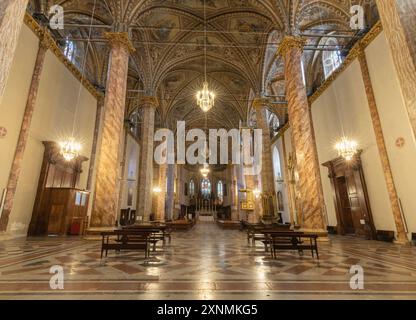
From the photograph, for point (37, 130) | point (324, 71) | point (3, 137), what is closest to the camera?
point (3, 137)

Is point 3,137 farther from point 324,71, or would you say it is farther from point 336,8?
point 324,71

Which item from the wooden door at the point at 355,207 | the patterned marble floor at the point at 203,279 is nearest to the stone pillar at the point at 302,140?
the patterned marble floor at the point at 203,279

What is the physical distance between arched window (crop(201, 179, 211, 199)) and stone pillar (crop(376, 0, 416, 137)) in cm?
3257

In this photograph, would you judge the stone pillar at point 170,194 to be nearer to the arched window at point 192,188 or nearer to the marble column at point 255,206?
the marble column at point 255,206

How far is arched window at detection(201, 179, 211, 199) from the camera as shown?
34.7m

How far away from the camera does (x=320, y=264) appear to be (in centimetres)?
380

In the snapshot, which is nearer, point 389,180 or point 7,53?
point 7,53

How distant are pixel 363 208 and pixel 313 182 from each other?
3.74 meters

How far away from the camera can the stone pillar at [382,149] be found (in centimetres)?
689

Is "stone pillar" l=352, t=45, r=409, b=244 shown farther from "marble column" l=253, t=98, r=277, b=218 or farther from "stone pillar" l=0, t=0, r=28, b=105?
"stone pillar" l=0, t=0, r=28, b=105

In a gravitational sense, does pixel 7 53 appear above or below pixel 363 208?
above

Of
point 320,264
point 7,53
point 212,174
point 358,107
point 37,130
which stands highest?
point 212,174

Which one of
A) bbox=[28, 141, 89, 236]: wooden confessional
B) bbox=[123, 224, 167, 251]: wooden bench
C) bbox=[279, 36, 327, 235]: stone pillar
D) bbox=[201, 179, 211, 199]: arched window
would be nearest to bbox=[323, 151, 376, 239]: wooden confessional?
bbox=[279, 36, 327, 235]: stone pillar
